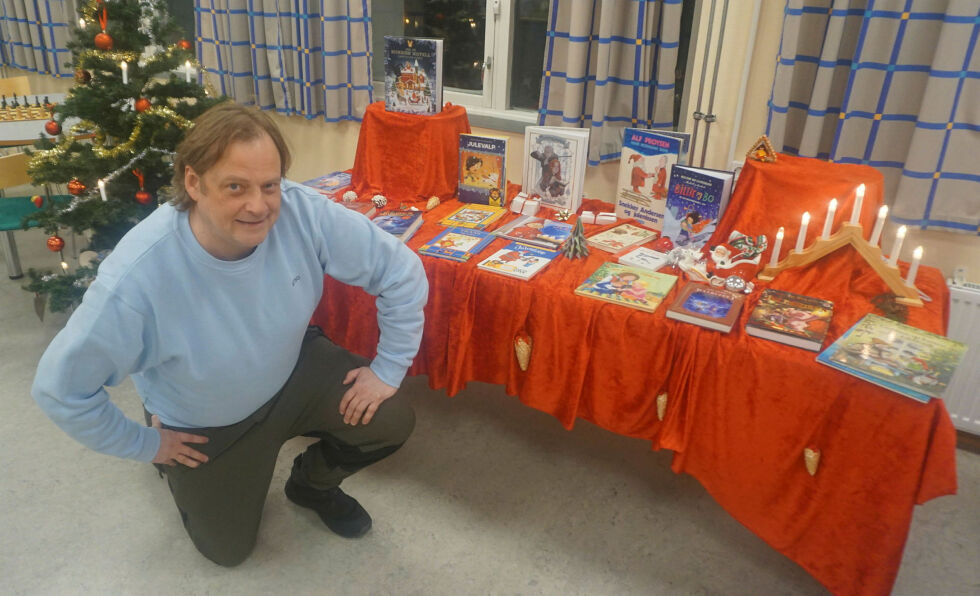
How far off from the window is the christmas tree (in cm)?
114

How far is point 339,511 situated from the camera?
1.76 metres

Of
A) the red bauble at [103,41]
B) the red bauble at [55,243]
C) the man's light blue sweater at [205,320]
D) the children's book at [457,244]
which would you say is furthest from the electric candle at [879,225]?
the red bauble at [55,243]

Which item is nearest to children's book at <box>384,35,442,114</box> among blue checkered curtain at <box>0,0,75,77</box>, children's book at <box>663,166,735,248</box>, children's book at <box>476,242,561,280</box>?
children's book at <box>476,242,561,280</box>

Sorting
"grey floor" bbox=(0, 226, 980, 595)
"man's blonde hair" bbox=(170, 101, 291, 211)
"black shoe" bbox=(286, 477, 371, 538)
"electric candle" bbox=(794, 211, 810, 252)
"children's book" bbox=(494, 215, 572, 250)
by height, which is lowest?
"grey floor" bbox=(0, 226, 980, 595)

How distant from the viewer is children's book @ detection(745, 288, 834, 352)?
4.72 feet

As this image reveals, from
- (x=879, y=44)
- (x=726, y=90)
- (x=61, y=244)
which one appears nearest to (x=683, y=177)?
(x=726, y=90)

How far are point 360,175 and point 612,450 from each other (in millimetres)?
1298

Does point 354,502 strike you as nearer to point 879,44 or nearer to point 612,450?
point 612,450

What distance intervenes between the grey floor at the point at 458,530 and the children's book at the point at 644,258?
0.68m

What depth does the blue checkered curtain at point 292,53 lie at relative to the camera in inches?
113

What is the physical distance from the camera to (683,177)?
1.85 metres

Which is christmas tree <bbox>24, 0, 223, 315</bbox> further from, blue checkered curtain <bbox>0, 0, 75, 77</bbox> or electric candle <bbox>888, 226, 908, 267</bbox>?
blue checkered curtain <bbox>0, 0, 75, 77</bbox>

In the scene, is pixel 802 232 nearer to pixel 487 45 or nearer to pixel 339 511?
pixel 339 511

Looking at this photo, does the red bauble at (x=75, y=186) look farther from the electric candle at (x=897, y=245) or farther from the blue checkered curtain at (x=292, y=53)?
the electric candle at (x=897, y=245)
